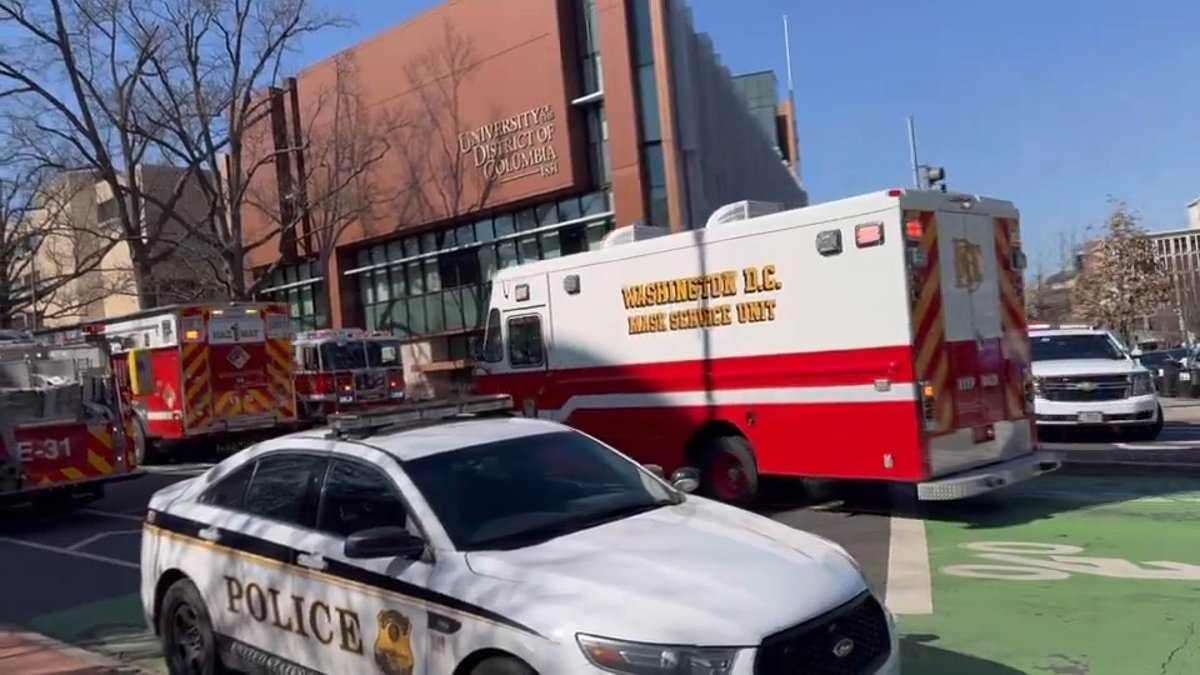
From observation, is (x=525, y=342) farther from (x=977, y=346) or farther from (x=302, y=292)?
(x=302, y=292)

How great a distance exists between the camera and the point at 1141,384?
16.2 meters

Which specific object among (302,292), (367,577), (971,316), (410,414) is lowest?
(367,577)

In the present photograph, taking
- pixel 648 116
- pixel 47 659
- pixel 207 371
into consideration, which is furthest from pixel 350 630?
pixel 648 116

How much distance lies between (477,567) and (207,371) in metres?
17.8

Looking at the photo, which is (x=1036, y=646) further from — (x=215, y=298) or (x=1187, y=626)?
(x=215, y=298)

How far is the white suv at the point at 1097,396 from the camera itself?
16.1 meters

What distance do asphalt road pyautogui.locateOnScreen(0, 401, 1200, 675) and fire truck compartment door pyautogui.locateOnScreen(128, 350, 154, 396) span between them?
5269 mm

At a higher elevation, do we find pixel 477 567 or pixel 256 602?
pixel 477 567

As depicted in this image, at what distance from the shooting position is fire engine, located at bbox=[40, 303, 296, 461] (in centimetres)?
2116

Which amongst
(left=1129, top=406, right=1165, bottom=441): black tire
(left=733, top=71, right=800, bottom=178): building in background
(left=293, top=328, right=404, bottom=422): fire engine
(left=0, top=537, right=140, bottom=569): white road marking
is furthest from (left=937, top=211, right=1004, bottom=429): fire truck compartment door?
(left=733, top=71, right=800, bottom=178): building in background

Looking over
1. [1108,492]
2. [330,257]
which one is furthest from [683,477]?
[330,257]

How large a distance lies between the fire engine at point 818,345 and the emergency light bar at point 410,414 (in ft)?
14.5

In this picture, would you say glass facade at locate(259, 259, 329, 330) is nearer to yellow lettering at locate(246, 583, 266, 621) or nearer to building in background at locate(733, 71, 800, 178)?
building in background at locate(733, 71, 800, 178)

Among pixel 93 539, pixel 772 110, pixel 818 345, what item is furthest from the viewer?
pixel 772 110
